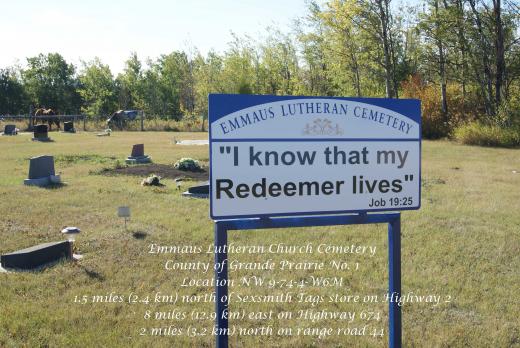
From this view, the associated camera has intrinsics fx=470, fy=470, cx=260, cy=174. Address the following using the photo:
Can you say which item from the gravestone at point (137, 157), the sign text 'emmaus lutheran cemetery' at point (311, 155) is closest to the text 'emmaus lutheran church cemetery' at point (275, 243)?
the sign text 'emmaus lutheran cemetery' at point (311, 155)

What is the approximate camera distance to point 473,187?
11367 millimetres

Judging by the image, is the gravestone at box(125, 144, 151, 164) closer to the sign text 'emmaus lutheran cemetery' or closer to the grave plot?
the grave plot

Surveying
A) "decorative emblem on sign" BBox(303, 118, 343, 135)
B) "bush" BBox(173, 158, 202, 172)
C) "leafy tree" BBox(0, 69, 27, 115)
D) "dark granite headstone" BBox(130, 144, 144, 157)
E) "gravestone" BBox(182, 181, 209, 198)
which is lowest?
"gravestone" BBox(182, 181, 209, 198)

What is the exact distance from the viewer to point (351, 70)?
1746 inches

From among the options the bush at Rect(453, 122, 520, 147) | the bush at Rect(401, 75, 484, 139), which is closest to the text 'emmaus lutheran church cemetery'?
the bush at Rect(453, 122, 520, 147)

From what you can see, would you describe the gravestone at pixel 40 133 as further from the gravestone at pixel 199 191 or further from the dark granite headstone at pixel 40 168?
the gravestone at pixel 199 191

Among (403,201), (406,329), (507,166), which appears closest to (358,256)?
(406,329)

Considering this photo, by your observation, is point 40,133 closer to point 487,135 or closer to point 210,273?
point 487,135

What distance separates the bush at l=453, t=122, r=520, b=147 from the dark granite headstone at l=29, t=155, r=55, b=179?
68.9 feet

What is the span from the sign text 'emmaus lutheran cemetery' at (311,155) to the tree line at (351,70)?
80.4 feet

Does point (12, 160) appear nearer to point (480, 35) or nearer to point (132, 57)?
point (480, 35)

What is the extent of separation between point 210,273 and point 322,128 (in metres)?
2.92

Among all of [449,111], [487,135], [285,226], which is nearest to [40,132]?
[487,135]

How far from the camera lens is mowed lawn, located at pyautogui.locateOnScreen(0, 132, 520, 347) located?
3965mm
